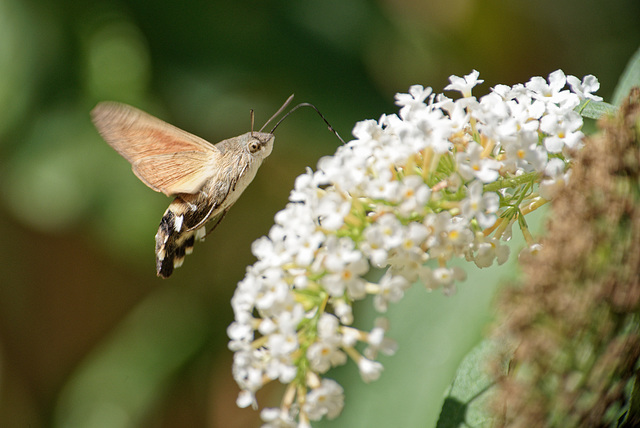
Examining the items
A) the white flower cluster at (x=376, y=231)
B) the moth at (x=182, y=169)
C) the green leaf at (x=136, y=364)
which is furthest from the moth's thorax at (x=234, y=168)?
the green leaf at (x=136, y=364)

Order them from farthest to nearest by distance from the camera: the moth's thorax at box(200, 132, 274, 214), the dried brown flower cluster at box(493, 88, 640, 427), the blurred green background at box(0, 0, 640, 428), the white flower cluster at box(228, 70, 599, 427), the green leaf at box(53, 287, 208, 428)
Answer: the green leaf at box(53, 287, 208, 428)
the blurred green background at box(0, 0, 640, 428)
the moth's thorax at box(200, 132, 274, 214)
the white flower cluster at box(228, 70, 599, 427)
the dried brown flower cluster at box(493, 88, 640, 427)

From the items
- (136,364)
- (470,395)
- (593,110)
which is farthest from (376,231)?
(136,364)

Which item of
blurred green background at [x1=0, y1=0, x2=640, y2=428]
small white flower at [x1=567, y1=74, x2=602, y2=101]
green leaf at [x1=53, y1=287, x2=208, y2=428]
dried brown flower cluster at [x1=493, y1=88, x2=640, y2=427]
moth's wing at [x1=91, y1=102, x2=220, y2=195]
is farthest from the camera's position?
green leaf at [x1=53, y1=287, x2=208, y2=428]

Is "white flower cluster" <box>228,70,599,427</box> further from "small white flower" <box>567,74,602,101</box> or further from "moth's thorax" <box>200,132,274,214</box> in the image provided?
"moth's thorax" <box>200,132,274,214</box>

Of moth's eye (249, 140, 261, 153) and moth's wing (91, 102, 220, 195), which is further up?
moth's eye (249, 140, 261, 153)

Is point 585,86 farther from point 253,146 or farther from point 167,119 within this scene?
point 167,119

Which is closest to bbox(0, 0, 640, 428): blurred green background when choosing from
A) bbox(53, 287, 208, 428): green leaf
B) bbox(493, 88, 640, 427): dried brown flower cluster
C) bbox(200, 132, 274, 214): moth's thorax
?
bbox(53, 287, 208, 428): green leaf

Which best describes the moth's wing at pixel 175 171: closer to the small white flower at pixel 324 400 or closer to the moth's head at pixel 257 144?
the moth's head at pixel 257 144
